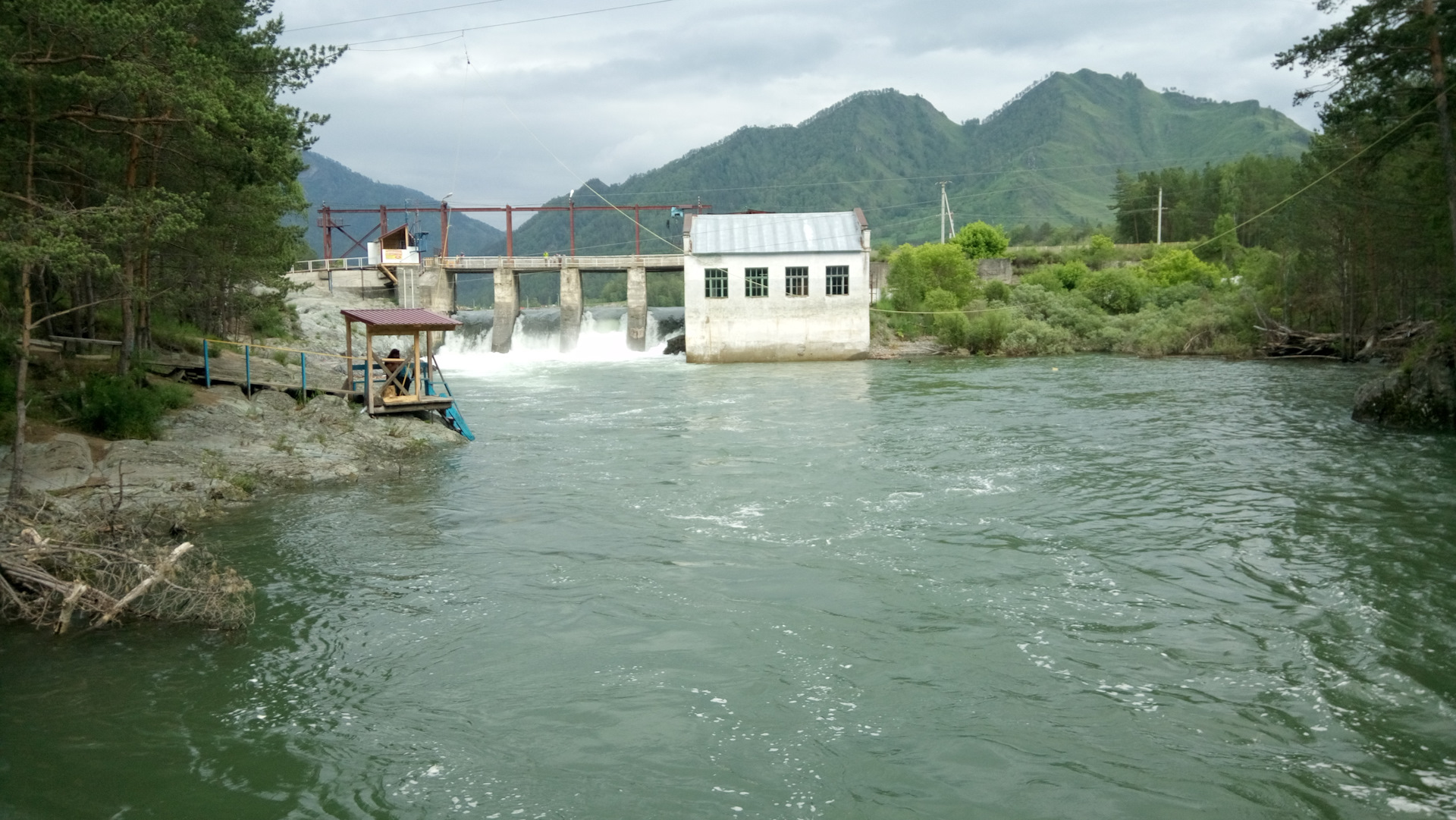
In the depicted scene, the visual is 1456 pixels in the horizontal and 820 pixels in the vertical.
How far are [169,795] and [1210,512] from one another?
13384 millimetres

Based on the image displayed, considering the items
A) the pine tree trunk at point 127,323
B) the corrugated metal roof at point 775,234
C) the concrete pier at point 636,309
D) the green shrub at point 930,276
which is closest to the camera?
the pine tree trunk at point 127,323

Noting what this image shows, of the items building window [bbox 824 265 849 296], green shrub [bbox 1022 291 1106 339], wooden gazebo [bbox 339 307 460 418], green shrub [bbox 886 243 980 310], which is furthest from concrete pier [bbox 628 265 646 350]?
wooden gazebo [bbox 339 307 460 418]

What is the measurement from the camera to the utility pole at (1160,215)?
77125 mm

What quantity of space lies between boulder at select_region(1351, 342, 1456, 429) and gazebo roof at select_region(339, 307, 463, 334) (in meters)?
20.0

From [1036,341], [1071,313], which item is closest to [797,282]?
[1036,341]

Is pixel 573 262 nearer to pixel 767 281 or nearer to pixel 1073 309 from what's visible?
pixel 767 281

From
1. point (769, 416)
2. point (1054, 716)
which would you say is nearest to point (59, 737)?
point (1054, 716)

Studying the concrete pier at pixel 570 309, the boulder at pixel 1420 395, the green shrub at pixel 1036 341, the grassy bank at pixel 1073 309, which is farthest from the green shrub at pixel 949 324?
the boulder at pixel 1420 395

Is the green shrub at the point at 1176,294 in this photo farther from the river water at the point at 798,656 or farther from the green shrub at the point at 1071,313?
the river water at the point at 798,656

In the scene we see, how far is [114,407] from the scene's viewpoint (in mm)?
17438

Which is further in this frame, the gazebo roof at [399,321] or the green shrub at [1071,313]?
the green shrub at [1071,313]

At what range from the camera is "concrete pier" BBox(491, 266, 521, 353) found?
5247 centimetres

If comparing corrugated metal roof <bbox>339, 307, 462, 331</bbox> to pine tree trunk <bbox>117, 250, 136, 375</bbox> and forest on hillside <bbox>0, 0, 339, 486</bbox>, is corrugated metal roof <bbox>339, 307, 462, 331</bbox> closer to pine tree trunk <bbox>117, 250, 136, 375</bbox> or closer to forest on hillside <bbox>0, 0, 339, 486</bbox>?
forest on hillside <bbox>0, 0, 339, 486</bbox>

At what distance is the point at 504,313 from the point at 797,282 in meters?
16.8
